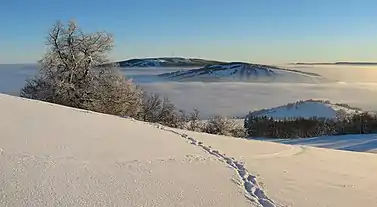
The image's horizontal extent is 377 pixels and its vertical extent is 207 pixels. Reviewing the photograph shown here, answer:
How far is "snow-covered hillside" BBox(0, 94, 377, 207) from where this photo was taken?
9.24m

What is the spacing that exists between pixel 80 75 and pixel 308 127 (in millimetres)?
51026

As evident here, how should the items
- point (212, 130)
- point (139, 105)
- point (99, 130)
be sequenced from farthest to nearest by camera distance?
point (212, 130) → point (139, 105) → point (99, 130)

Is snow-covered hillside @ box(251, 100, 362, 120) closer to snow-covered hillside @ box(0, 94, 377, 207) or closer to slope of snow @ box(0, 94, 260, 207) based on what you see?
snow-covered hillside @ box(0, 94, 377, 207)

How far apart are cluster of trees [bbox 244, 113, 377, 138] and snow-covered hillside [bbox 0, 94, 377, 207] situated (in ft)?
177

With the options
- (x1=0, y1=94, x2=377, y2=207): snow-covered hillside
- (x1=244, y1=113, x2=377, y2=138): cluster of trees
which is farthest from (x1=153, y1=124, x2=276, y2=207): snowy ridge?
(x1=244, y1=113, x2=377, y2=138): cluster of trees

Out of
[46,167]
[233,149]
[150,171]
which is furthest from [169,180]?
[233,149]

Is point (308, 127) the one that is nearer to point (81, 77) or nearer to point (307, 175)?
point (81, 77)

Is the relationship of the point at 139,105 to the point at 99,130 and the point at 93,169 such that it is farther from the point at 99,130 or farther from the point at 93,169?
the point at 93,169

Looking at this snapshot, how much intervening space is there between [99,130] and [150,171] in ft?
17.9

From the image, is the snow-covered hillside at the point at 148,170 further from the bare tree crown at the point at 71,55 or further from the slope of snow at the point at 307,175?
the bare tree crown at the point at 71,55

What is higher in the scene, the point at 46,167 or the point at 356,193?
the point at 46,167

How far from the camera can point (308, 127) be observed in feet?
263

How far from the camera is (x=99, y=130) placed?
16.3m

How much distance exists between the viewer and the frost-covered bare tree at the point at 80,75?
37.7m
